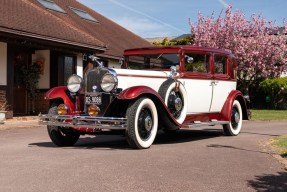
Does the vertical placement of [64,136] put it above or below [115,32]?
below

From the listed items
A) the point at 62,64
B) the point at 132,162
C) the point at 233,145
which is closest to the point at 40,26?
the point at 62,64

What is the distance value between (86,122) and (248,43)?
→ 75.5ft

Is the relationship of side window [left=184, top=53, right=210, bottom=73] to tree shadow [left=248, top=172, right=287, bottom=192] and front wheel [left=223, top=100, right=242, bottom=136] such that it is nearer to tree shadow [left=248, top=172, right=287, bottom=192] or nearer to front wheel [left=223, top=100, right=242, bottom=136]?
front wheel [left=223, top=100, right=242, bottom=136]

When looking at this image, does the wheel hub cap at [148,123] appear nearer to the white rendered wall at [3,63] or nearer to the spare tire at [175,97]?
the spare tire at [175,97]

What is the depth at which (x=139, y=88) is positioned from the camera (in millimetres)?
7949

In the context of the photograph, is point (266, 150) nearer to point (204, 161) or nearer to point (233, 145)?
point (233, 145)

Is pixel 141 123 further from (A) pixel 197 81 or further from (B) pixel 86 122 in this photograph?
(A) pixel 197 81

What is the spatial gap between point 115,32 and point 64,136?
63.1ft

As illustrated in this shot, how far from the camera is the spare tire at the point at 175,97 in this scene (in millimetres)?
8750

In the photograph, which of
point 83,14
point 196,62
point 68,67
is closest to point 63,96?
point 196,62

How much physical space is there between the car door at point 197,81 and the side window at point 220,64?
0.34m

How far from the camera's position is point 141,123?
805cm

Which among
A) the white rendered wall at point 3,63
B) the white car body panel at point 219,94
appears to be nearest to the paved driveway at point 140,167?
the white car body panel at point 219,94

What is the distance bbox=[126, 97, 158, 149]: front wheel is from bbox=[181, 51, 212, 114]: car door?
136 cm
